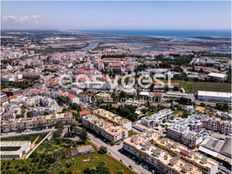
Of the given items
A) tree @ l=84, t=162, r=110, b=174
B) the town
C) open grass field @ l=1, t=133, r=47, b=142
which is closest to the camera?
tree @ l=84, t=162, r=110, b=174

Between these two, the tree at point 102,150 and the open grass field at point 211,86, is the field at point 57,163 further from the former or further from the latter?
the open grass field at point 211,86

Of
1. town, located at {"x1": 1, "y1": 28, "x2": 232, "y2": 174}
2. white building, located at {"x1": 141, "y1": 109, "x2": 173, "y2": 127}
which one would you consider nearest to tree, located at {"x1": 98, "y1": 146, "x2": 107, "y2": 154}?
town, located at {"x1": 1, "y1": 28, "x2": 232, "y2": 174}

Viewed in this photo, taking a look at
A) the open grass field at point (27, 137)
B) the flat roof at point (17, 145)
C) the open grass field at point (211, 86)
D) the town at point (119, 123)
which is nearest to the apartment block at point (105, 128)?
the town at point (119, 123)

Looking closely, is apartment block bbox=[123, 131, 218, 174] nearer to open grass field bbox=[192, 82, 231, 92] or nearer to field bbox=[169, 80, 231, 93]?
field bbox=[169, 80, 231, 93]

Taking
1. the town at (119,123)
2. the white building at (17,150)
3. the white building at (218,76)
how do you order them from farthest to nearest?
the white building at (218,76)
the white building at (17,150)
the town at (119,123)

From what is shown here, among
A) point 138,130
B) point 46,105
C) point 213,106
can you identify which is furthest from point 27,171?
point 213,106

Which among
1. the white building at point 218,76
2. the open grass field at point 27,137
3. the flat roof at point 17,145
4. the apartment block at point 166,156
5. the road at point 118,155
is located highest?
the white building at point 218,76

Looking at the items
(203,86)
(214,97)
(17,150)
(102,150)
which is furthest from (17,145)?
(203,86)

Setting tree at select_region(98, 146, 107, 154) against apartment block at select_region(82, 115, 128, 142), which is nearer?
tree at select_region(98, 146, 107, 154)

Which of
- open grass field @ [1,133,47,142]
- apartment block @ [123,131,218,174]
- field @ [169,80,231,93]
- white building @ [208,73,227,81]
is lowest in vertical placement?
open grass field @ [1,133,47,142]
